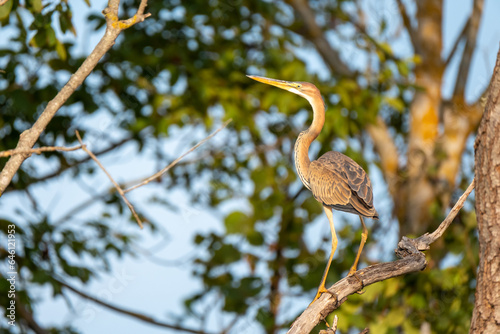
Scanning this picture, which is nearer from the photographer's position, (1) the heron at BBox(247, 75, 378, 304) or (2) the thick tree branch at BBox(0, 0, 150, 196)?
(1) the heron at BBox(247, 75, 378, 304)

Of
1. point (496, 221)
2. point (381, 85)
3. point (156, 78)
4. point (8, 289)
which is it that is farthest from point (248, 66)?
point (496, 221)

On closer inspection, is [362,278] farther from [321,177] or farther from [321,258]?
[321,258]

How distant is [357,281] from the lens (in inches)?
110

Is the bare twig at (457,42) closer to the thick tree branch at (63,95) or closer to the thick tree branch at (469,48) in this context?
the thick tree branch at (469,48)

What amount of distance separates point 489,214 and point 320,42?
5042 millimetres

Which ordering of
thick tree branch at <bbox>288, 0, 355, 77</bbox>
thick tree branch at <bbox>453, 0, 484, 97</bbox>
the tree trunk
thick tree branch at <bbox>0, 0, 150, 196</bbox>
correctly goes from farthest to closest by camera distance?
thick tree branch at <bbox>288, 0, 355, 77</bbox>
thick tree branch at <bbox>453, 0, 484, 97</bbox>
the tree trunk
thick tree branch at <bbox>0, 0, 150, 196</bbox>

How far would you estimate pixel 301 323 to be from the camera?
2.77 metres

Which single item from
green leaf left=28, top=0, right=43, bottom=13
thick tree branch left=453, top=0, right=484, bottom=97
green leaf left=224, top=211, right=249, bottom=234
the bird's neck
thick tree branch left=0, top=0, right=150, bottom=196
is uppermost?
thick tree branch left=453, top=0, right=484, bottom=97

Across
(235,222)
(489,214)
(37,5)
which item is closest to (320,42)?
(235,222)

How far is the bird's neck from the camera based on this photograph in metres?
2.53

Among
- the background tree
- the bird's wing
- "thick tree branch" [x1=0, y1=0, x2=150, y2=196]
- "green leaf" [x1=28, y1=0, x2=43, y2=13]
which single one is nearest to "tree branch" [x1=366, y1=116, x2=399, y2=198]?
the background tree

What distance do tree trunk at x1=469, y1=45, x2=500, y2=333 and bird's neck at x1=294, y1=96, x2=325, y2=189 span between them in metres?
1.28

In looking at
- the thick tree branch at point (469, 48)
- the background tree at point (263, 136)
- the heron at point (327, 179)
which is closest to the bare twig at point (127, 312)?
the background tree at point (263, 136)

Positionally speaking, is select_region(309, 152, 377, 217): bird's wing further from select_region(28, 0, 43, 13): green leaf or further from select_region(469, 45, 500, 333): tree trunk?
select_region(28, 0, 43, 13): green leaf
